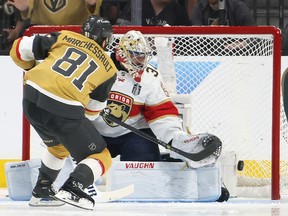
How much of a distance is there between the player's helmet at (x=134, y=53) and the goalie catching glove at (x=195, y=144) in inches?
14.0

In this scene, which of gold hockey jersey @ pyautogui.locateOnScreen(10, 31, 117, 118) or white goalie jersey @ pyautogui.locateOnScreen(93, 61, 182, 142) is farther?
white goalie jersey @ pyautogui.locateOnScreen(93, 61, 182, 142)

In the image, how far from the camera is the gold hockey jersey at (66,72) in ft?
13.9

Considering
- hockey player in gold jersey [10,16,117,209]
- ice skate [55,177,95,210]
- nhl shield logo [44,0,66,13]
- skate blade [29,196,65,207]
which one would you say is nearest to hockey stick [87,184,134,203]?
skate blade [29,196,65,207]

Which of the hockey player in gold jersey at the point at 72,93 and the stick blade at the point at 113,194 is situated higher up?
the hockey player in gold jersey at the point at 72,93

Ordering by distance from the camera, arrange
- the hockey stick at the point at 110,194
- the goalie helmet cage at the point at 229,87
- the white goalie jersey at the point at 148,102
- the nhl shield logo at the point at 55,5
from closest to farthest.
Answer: the hockey stick at the point at 110,194
the white goalie jersey at the point at 148,102
the goalie helmet cage at the point at 229,87
the nhl shield logo at the point at 55,5

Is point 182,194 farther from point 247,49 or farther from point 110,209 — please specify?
point 247,49

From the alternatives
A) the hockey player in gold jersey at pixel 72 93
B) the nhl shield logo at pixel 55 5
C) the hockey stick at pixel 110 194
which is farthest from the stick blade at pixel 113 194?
the nhl shield logo at pixel 55 5

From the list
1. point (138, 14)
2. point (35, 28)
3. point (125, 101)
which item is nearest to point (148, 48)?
point (125, 101)

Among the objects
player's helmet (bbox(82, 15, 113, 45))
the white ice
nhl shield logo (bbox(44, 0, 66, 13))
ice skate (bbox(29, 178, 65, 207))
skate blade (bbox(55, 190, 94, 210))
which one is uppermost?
nhl shield logo (bbox(44, 0, 66, 13))

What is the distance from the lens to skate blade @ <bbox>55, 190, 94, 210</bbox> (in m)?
4.11

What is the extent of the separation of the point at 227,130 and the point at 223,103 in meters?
0.15

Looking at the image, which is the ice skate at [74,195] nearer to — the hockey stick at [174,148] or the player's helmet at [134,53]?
the hockey stick at [174,148]

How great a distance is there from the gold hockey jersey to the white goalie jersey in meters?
0.71

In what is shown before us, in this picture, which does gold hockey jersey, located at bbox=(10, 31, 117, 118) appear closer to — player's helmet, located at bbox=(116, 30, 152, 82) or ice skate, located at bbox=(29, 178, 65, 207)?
ice skate, located at bbox=(29, 178, 65, 207)
